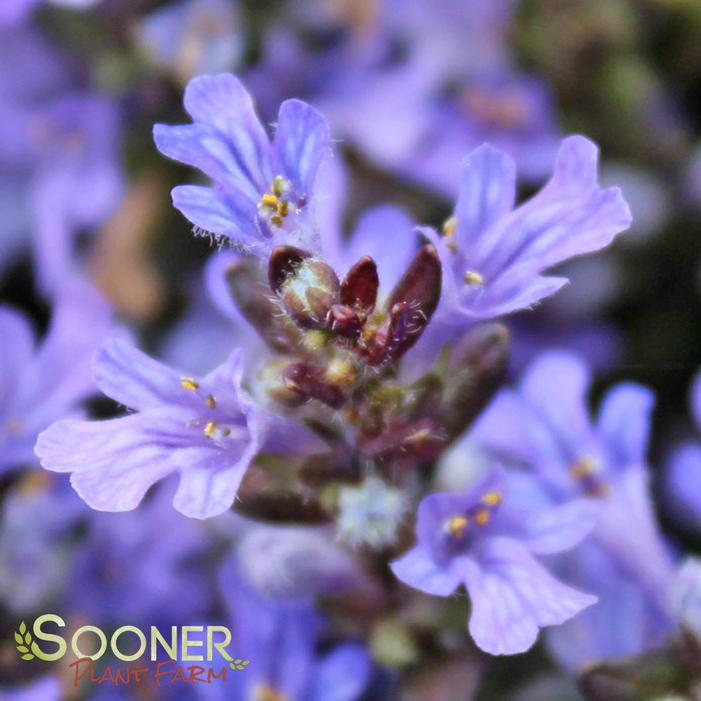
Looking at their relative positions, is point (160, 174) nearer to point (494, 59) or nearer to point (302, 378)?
point (494, 59)

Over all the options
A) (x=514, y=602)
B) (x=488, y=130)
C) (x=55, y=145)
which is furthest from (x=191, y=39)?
(x=514, y=602)

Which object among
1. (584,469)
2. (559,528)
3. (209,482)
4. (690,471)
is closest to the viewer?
(209,482)

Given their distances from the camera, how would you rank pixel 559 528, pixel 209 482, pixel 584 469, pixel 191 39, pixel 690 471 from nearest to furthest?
1. pixel 209 482
2. pixel 559 528
3. pixel 584 469
4. pixel 690 471
5. pixel 191 39

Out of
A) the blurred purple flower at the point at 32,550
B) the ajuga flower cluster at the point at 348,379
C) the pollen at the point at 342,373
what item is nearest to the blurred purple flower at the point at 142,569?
the blurred purple flower at the point at 32,550

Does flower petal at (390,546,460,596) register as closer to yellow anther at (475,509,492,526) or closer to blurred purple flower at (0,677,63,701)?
yellow anther at (475,509,492,526)

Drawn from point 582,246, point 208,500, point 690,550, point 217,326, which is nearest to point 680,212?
point 690,550

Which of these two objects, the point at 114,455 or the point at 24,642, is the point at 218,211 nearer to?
the point at 114,455
